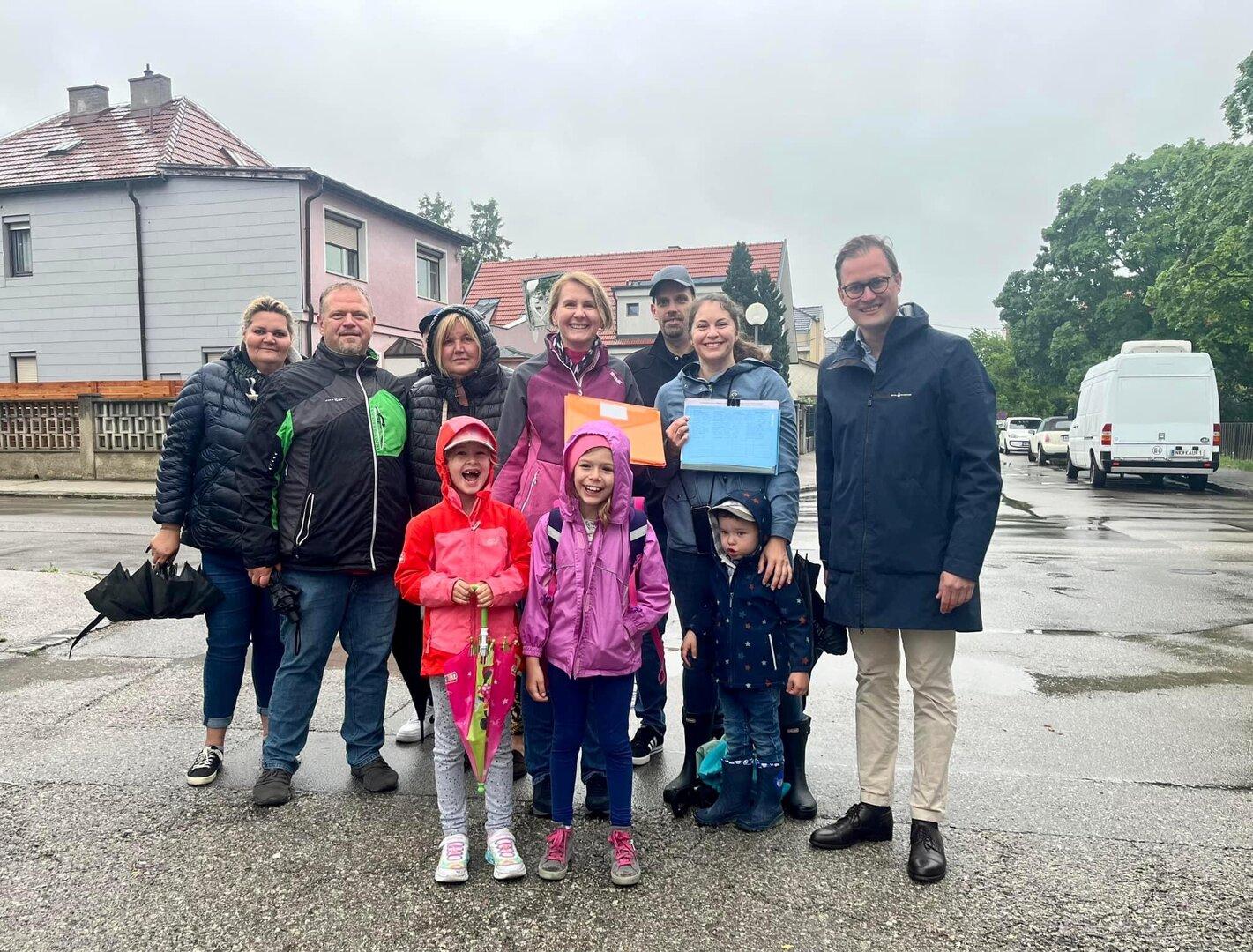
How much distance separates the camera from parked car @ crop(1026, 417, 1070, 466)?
1320 inches

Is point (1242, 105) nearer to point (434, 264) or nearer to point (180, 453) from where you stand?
point (434, 264)

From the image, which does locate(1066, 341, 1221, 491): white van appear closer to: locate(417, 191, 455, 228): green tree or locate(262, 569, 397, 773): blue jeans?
locate(262, 569, 397, 773): blue jeans

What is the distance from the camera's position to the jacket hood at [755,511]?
11.7 feet

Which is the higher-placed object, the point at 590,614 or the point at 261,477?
the point at 261,477

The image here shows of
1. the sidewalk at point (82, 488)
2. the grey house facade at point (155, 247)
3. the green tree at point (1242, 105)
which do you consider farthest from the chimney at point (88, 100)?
the green tree at point (1242, 105)

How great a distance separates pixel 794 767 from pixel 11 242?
26.8m

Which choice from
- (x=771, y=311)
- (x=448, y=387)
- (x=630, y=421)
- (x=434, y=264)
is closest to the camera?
(x=630, y=421)

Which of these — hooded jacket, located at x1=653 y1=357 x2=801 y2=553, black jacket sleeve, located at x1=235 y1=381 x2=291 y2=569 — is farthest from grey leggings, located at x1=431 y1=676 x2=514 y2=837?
hooded jacket, located at x1=653 y1=357 x2=801 y2=553

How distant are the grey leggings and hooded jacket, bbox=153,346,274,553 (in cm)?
134

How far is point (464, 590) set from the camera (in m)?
3.28

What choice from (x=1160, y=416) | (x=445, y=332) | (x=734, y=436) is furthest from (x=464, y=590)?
(x=1160, y=416)

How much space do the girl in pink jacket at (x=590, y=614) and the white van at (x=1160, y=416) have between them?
19294mm

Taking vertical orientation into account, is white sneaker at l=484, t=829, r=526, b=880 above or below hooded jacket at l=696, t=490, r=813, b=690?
below

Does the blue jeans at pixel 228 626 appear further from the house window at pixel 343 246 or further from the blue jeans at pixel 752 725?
the house window at pixel 343 246
